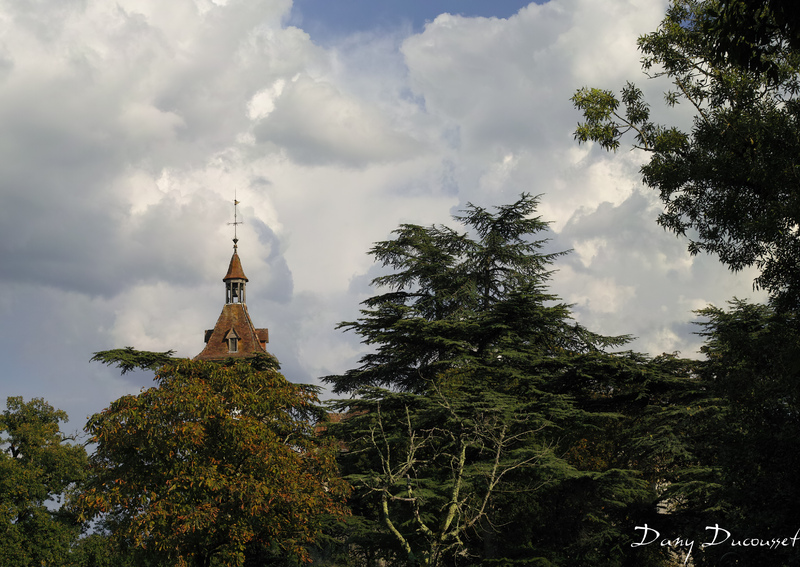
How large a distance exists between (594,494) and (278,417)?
32.8 feet

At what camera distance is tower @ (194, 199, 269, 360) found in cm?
6109

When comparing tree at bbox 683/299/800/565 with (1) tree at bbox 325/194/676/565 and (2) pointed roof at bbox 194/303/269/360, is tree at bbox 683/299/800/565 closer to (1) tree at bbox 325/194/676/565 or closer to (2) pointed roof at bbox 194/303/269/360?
(1) tree at bbox 325/194/676/565

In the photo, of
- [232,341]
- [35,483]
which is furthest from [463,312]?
[232,341]

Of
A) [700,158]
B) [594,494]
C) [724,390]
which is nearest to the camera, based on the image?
[724,390]

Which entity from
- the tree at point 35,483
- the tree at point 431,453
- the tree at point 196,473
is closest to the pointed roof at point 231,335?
the tree at point 35,483

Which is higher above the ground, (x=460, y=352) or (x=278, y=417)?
(x=460, y=352)

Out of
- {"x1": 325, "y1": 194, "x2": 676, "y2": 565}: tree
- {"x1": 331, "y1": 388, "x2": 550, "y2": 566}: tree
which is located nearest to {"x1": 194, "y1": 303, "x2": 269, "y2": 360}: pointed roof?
{"x1": 325, "y1": 194, "x2": 676, "y2": 565}: tree

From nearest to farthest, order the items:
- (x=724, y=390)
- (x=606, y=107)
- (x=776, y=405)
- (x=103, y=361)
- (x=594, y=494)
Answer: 1. (x=776, y=405)
2. (x=724, y=390)
3. (x=606, y=107)
4. (x=594, y=494)
5. (x=103, y=361)

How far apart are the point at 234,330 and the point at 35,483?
2800cm

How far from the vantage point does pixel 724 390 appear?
53.1ft

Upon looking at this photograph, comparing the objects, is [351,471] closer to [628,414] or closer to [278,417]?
[278,417]

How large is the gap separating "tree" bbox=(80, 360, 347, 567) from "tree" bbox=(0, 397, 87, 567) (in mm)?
16834

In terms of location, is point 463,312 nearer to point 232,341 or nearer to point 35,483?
point 35,483

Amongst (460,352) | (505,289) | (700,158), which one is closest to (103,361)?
(460,352)
